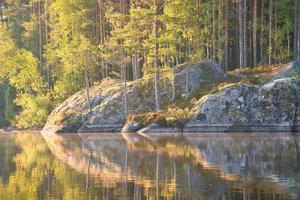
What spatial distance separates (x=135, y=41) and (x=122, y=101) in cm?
499

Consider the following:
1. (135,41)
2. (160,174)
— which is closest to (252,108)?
(135,41)

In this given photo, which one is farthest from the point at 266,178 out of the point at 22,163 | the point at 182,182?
the point at 22,163

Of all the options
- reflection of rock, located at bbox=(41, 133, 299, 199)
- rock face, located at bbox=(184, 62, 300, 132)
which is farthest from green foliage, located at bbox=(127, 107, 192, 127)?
reflection of rock, located at bbox=(41, 133, 299, 199)

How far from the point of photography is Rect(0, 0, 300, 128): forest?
4381cm

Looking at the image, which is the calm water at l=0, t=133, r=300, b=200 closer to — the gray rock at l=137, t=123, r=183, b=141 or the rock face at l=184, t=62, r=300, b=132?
the rock face at l=184, t=62, r=300, b=132

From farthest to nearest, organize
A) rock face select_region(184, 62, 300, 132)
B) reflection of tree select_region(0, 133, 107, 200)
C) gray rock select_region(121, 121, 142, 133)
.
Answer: gray rock select_region(121, 121, 142, 133) < rock face select_region(184, 62, 300, 132) < reflection of tree select_region(0, 133, 107, 200)

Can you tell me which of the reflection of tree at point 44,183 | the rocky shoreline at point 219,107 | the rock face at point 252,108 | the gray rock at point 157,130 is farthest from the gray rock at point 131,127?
the reflection of tree at point 44,183

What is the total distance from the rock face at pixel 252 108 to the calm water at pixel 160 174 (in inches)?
462

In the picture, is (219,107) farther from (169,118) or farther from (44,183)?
Answer: (44,183)

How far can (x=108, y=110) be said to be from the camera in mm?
44875

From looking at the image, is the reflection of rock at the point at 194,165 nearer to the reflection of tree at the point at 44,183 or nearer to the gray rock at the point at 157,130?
the reflection of tree at the point at 44,183

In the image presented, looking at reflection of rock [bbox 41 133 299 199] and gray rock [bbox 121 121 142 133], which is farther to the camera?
gray rock [bbox 121 121 142 133]

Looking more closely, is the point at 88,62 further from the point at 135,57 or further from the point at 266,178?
the point at 266,178

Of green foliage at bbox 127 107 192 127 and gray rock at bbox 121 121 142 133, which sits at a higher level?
green foliage at bbox 127 107 192 127
